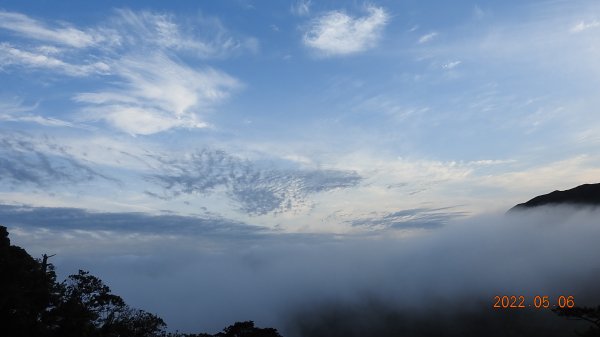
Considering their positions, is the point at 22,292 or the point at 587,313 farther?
the point at 22,292

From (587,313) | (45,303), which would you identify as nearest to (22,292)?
(45,303)

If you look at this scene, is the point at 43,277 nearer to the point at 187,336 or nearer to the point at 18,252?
the point at 18,252

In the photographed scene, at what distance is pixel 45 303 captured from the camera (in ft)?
159

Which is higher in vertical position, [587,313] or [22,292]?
[22,292]

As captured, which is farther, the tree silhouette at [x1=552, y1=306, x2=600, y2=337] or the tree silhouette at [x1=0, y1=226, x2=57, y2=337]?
the tree silhouette at [x1=0, y1=226, x2=57, y2=337]

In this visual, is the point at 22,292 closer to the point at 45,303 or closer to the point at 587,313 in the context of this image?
the point at 45,303

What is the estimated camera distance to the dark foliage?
43406 millimetres

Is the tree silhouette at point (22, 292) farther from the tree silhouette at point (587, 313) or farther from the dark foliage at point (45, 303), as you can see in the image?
the tree silhouette at point (587, 313)

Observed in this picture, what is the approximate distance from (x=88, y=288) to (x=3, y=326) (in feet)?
44.8

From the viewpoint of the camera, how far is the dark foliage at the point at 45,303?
43406 mm

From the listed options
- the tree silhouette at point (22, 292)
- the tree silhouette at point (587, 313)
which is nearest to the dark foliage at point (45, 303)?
the tree silhouette at point (22, 292)

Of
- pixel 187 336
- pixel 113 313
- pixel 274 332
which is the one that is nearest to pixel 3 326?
pixel 113 313

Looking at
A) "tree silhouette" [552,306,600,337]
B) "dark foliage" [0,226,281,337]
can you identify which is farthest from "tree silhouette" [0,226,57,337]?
"tree silhouette" [552,306,600,337]

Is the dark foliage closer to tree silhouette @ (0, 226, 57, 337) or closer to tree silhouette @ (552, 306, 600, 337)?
tree silhouette @ (0, 226, 57, 337)
